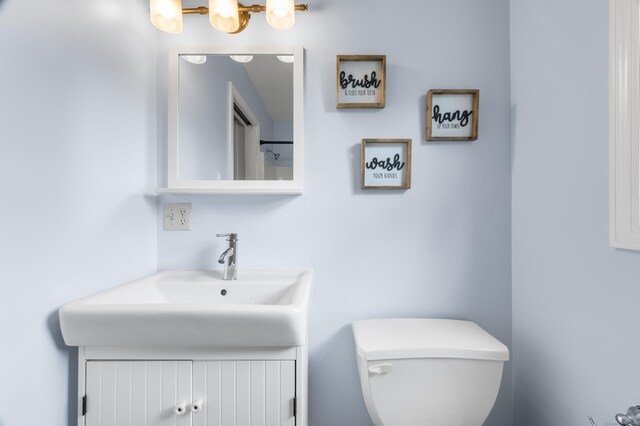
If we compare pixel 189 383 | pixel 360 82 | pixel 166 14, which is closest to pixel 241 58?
pixel 166 14

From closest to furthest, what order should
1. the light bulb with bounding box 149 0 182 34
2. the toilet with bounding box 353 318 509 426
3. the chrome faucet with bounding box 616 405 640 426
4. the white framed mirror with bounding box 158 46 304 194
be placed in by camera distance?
the chrome faucet with bounding box 616 405 640 426 → the toilet with bounding box 353 318 509 426 → the light bulb with bounding box 149 0 182 34 → the white framed mirror with bounding box 158 46 304 194

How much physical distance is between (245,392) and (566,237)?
43.5 inches

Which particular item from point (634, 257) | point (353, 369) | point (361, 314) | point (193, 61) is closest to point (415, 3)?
point (193, 61)

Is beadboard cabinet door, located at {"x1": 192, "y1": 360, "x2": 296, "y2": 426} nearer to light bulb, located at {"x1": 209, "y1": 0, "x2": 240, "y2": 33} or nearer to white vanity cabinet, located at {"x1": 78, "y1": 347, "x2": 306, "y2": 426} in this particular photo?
white vanity cabinet, located at {"x1": 78, "y1": 347, "x2": 306, "y2": 426}

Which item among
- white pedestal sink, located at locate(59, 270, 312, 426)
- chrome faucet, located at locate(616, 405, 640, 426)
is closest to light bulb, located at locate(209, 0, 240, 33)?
white pedestal sink, located at locate(59, 270, 312, 426)

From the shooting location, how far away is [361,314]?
128 cm

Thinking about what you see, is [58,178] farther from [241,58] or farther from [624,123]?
[624,123]

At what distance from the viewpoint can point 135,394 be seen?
83 centimetres

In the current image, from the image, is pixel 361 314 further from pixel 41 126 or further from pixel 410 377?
pixel 41 126

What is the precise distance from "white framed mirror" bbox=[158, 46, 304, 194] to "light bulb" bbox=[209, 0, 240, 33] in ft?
0.36

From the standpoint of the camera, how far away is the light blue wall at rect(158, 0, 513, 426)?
128 cm

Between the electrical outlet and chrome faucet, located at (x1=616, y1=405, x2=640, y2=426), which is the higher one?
the electrical outlet

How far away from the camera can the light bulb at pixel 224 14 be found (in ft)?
3.76

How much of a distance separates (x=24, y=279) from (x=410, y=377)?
1088mm
